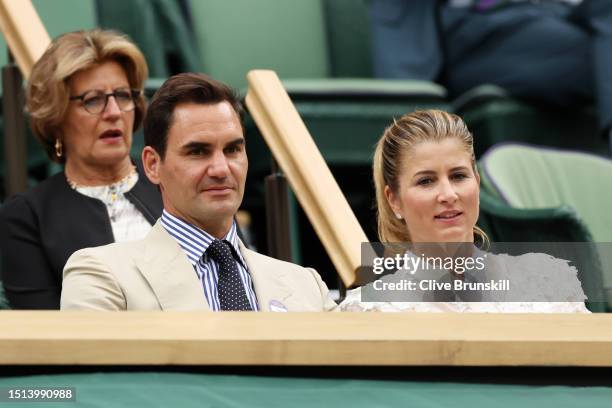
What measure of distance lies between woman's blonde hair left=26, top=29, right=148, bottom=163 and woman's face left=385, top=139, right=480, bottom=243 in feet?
2.87

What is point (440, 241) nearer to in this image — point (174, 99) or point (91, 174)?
point (174, 99)

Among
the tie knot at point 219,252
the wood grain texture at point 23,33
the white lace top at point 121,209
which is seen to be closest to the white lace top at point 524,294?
the tie knot at point 219,252

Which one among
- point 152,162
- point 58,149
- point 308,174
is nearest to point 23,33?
point 58,149

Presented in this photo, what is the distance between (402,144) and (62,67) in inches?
36.3

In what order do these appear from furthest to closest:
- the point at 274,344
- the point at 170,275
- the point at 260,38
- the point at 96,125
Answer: the point at 260,38
the point at 96,125
the point at 170,275
the point at 274,344

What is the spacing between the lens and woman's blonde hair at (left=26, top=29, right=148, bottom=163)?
3.31 m

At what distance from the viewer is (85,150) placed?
11.0 feet

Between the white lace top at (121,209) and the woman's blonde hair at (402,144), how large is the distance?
2.19ft

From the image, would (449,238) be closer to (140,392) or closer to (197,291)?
(197,291)

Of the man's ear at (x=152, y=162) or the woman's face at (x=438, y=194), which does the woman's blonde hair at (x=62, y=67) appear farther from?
the woman's face at (x=438, y=194)

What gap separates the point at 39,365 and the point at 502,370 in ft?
2.06

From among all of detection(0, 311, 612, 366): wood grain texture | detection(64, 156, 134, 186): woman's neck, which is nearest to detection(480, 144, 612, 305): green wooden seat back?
detection(64, 156, 134, 186): woman's neck

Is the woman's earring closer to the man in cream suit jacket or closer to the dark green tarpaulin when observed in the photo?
the man in cream suit jacket

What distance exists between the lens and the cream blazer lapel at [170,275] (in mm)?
2504
